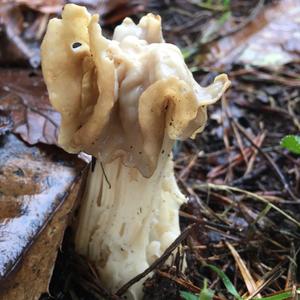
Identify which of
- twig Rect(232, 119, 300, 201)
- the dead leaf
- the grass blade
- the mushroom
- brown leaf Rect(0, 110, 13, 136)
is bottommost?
the dead leaf

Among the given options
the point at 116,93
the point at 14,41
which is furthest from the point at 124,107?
the point at 14,41

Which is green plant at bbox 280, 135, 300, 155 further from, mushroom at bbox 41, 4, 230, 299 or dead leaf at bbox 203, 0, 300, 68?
dead leaf at bbox 203, 0, 300, 68

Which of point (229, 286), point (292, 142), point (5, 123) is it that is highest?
point (5, 123)

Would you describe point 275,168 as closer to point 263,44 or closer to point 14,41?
point 263,44

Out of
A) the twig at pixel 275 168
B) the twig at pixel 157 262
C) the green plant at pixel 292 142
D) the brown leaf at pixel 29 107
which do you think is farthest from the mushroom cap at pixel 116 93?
the twig at pixel 275 168

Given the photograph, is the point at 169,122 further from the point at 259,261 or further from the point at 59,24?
the point at 259,261

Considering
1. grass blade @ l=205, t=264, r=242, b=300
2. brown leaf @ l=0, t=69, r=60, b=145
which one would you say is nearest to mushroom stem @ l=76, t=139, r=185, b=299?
grass blade @ l=205, t=264, r=242, b=300

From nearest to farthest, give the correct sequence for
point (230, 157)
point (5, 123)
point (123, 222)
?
point (123, 222) < point (5, 123) < point (230, 157)
